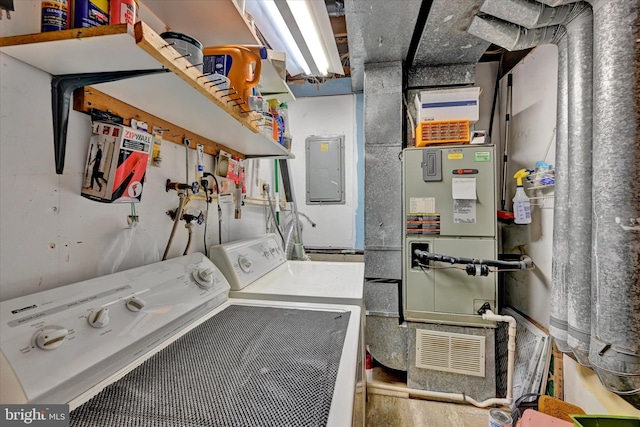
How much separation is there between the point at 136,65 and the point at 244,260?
0.95 metres

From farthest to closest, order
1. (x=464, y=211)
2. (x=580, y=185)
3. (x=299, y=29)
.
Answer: (x=464, y=211), (x=299, y=29), (x=580, y=185)

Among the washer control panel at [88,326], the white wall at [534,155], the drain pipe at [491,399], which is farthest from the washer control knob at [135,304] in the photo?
the white wall at [534,155]

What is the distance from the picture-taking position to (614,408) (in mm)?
1334

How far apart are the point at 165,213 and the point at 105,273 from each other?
33 centimetres

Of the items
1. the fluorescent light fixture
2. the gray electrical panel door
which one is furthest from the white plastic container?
the fluorescent light fixture

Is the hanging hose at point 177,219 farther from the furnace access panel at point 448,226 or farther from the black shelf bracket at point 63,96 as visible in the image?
the furnace access panel at point 448,226

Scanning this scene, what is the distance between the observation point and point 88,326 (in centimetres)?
66

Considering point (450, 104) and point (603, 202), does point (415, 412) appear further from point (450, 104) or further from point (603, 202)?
point (450, 104)

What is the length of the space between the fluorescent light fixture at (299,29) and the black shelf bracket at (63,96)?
1.09 metres

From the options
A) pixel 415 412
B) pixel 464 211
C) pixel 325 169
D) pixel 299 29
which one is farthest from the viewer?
pixel 325 169

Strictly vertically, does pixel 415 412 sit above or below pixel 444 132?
below

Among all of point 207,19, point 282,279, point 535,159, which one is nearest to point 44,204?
point 207,19

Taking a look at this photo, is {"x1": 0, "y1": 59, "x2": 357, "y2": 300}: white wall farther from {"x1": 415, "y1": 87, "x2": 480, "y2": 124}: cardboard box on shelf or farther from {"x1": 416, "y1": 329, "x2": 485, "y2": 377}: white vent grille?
{"x1": 416, "y1": 329, "x2": 485, "y2": 377}: white vent grille

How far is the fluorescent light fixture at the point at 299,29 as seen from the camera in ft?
4.94
